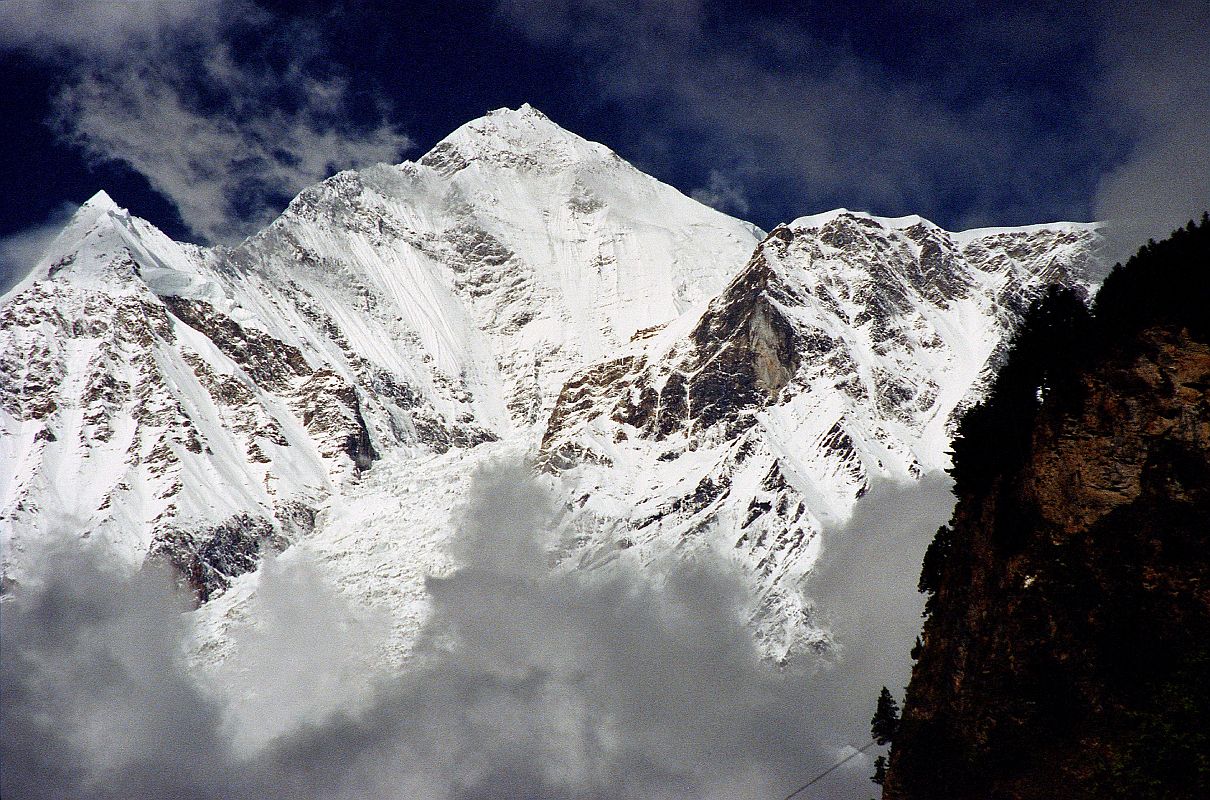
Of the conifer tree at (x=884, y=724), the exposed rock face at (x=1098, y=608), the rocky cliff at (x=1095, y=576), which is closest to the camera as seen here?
the exposed rock face at (x=1098, y=608)

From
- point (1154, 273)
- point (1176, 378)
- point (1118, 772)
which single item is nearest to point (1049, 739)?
point (1118, 772)

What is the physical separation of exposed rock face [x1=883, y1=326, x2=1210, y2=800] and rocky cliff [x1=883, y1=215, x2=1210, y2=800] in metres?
0.06

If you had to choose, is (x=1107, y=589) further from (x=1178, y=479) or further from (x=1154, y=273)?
(x=1154, y=273)

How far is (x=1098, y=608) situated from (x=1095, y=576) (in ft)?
4.13

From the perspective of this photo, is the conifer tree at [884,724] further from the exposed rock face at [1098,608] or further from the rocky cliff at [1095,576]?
the exposed rock face at [1098,608]

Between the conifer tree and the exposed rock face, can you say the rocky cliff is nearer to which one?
the exposed rock face

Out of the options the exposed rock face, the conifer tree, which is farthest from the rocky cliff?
the conifer tree

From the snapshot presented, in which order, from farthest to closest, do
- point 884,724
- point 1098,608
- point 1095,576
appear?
point 884,724, point 1095,576, point 1098,608

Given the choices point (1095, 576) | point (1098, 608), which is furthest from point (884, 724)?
point (1095, 576)

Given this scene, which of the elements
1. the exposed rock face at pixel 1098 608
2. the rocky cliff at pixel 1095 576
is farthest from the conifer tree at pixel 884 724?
the exposed rock face at pixel 1098 608

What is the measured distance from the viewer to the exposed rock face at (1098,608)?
169ft

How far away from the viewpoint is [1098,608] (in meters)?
54.5

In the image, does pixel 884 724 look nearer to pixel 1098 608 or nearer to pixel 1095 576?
pixel 1098 608

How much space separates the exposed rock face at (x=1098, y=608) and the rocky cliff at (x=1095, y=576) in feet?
0.21
